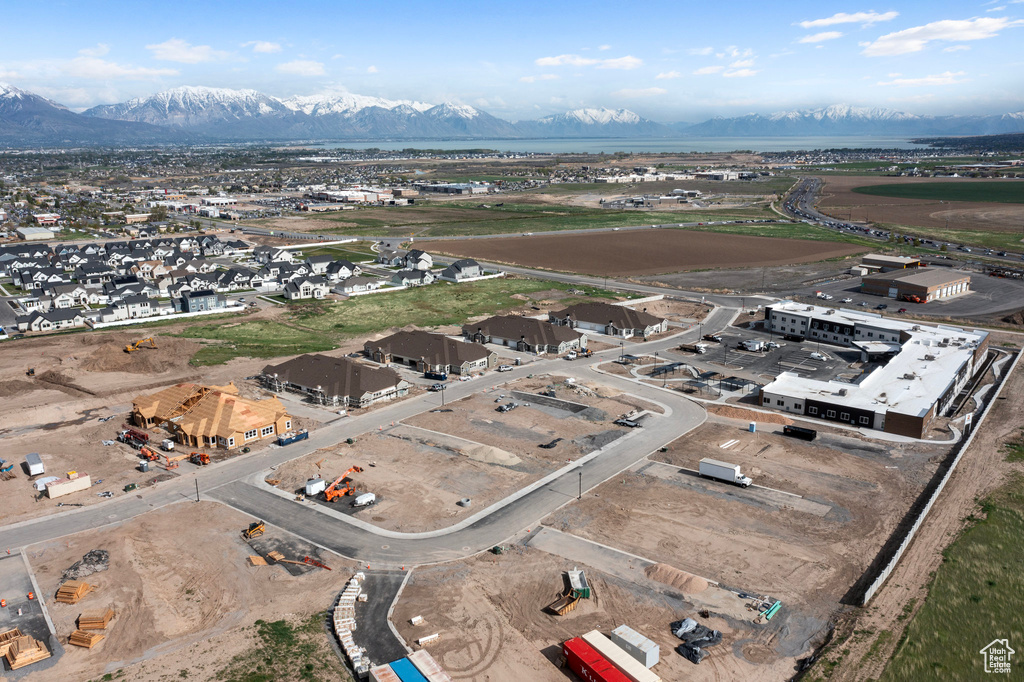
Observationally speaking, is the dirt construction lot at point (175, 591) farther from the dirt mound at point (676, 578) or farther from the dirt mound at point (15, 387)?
the dirt mound at point (15, 387)

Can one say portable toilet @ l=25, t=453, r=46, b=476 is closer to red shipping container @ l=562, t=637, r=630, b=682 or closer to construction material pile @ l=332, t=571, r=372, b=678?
construction material pile @ l=332, t=571, r=372, b=678

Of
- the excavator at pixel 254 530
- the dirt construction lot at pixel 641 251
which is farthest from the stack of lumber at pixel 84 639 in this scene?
the dirt construction lot at pixel 641 251

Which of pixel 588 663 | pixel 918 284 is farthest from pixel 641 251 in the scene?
pixel 588 663

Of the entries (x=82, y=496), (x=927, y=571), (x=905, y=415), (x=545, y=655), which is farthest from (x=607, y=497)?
(x=82, y=496)

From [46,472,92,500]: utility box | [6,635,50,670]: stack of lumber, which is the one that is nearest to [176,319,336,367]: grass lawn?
[46,472,92,500]: utility box

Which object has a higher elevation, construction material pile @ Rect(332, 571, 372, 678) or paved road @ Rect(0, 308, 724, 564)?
construction material pile @ Rect(332, 571, 372, 678)

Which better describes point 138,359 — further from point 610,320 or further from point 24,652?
point 610,320
